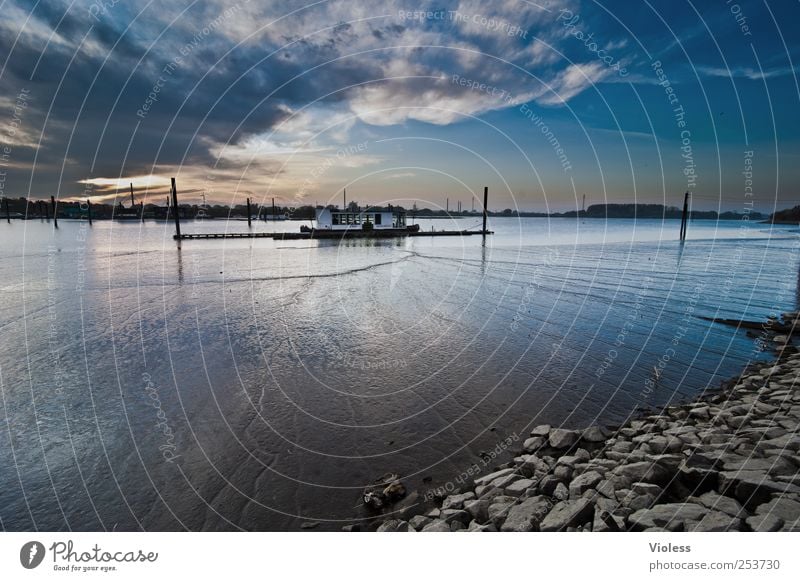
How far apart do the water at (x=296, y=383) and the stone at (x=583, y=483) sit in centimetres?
169

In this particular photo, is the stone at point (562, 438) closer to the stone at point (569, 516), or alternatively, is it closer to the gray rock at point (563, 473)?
the gray rock at point (563, 473)

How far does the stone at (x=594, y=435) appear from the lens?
6027 mm

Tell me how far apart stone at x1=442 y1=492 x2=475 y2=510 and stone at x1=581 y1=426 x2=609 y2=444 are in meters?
2.38

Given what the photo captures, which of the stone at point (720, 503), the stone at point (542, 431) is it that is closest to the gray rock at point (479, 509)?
the stone at point (720, 503)

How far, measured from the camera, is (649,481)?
4.35 m

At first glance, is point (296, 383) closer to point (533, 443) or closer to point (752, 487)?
point (533, 443)

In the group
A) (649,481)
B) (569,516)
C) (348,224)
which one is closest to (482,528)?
(569,516)

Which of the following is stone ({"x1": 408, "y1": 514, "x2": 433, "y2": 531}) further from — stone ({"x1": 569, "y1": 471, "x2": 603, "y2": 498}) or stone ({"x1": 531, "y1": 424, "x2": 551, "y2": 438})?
stone ({"x1": 531, "y1": 424, "x2": 551, "y2": 438})

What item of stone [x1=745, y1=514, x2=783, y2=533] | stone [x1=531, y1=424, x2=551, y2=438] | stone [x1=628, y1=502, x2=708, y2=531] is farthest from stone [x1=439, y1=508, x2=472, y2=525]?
stone [x1=745, y1=514, x2=783, y2=533]

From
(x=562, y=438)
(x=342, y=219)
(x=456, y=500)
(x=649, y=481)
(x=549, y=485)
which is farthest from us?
(x=342, y=219)

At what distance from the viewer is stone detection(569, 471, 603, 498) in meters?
Answer: 4.46

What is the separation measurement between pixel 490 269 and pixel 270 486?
83.1 ft

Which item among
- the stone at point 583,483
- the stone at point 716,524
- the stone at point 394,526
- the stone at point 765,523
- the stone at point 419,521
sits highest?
the stone at point 765,523

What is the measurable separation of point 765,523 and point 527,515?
2.07 m
